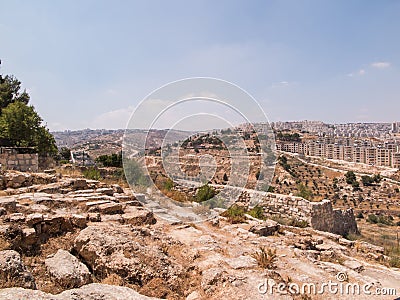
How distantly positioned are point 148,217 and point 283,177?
38.4 metres

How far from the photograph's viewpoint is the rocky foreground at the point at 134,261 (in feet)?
9.81

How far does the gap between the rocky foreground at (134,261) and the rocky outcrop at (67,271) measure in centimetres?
1

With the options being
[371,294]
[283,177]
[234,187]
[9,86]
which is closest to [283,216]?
[234,187]

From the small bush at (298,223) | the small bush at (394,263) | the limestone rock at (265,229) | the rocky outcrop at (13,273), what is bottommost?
the small bush at (394,263)

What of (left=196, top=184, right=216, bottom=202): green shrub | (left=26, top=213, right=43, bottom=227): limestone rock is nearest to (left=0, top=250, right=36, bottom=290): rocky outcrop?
(left=26, top=213, right=43, bottom=227): limestone rock

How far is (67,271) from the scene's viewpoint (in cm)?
327

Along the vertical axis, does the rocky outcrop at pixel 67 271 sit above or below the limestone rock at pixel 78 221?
below

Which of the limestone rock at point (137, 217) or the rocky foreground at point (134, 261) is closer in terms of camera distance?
the rocky foreground at point (134, 261)

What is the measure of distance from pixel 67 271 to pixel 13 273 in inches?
23.5

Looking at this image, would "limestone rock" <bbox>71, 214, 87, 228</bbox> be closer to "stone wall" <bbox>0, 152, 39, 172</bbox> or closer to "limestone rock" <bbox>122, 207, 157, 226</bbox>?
"limestone rock" <bbox>122, 207, 157, 226</bbox>

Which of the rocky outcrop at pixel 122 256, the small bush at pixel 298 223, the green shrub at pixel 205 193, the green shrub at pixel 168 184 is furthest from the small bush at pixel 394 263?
the green shrub at pixel 168 184

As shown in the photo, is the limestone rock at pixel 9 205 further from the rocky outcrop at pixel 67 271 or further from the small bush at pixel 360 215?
the small bush at pixel 360 215

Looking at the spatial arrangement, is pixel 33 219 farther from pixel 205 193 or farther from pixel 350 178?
pixel 350 178

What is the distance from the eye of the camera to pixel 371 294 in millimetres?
3713
